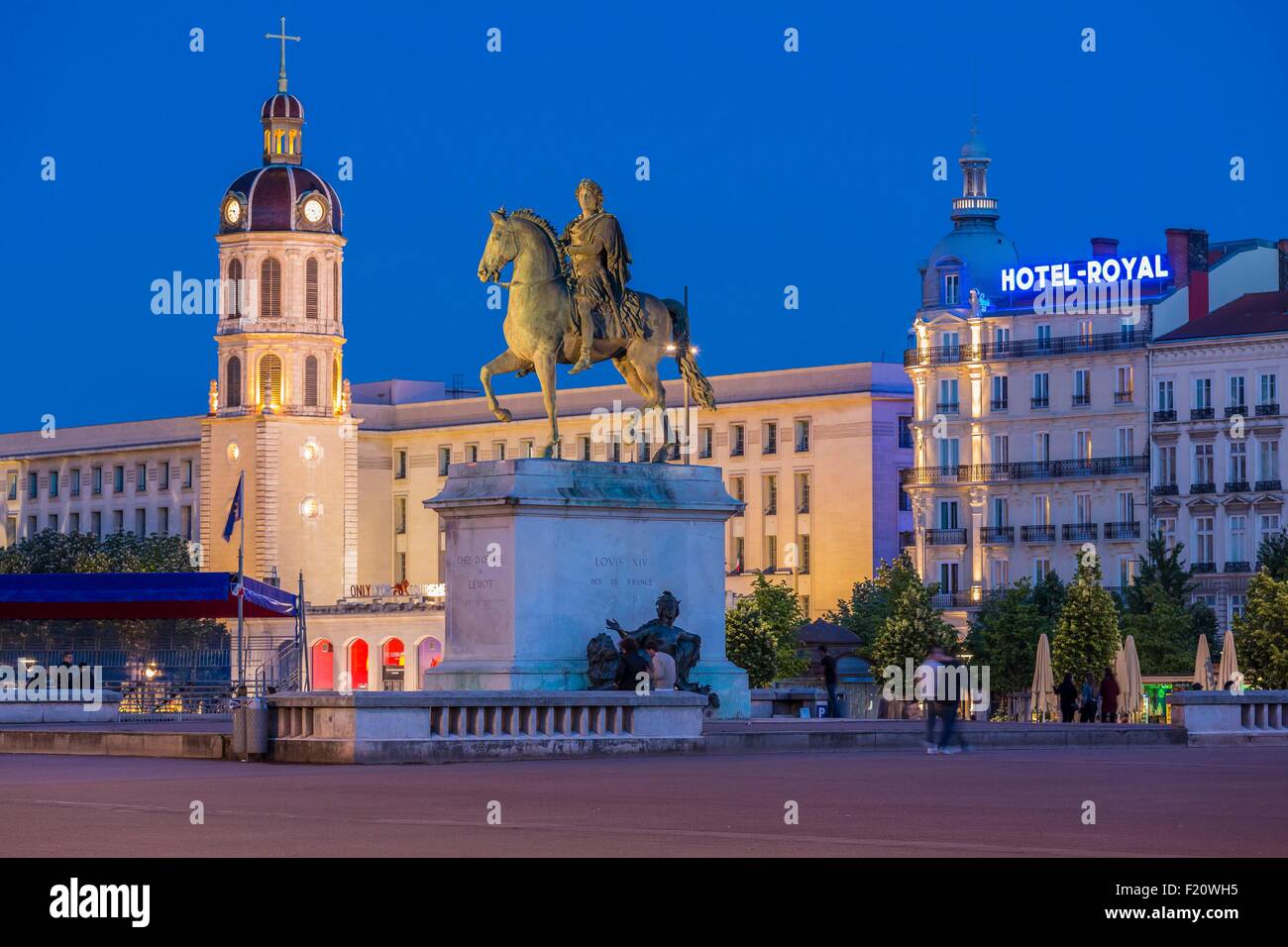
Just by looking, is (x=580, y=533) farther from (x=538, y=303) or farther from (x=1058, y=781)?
(x=1058, y=781)

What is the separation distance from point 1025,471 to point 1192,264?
39.1 feet

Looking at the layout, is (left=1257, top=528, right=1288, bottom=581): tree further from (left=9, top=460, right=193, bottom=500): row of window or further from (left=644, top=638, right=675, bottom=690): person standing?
(left=9, top=460, right=193, bottom=500): row of window

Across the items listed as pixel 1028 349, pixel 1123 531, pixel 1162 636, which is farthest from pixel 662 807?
pixel 1028 349

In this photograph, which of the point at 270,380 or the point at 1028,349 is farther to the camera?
the point at 270,380

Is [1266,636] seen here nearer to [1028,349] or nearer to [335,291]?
[1028,349]

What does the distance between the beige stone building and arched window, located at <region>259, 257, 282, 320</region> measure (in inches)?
4.3

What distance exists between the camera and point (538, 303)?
146ft

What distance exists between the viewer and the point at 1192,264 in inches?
4909

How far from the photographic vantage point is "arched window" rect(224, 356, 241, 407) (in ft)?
552

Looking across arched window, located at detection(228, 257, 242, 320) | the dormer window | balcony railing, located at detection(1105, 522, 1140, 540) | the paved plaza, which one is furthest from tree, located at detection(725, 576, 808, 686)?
arched window, located at detection(228, 257, 242, 320)

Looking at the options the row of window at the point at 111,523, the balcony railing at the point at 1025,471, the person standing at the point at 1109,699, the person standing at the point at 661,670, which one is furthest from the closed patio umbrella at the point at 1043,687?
the row of window at the point at 111,523

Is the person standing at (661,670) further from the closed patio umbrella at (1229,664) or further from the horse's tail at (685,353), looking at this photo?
the closed patio umbrella at (1229,664)

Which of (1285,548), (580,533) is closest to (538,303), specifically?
(580,533)
